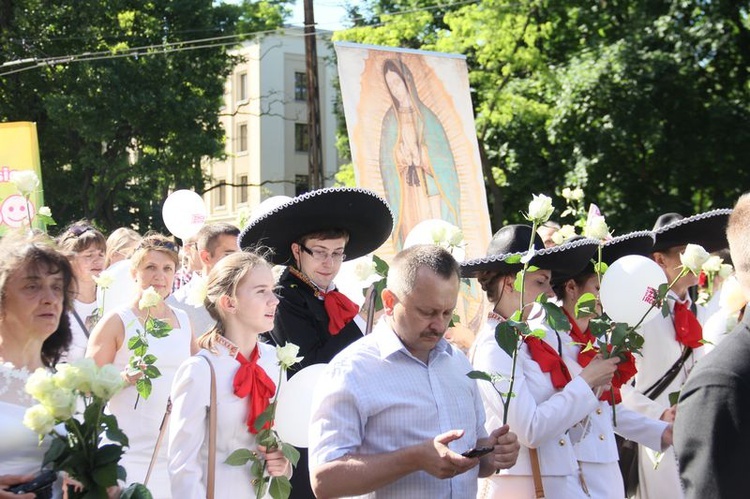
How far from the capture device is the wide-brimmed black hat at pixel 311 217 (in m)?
4.94

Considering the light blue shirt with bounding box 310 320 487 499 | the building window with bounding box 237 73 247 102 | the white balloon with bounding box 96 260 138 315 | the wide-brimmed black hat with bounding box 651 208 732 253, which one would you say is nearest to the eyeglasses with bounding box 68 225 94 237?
the white balloon with bounding box 96 260 138 315

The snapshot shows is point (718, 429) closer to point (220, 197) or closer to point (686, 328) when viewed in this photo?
point (686, 328)

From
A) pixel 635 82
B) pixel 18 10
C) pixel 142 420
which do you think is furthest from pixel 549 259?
pixel 18 10

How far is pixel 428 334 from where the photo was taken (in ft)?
10.7

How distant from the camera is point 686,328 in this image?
5.53m

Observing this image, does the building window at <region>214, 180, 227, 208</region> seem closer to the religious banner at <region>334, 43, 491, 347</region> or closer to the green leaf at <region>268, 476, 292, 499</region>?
the religious banner at <region>334, 43, 491, 347</region>

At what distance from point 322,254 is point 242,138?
49.0 meters

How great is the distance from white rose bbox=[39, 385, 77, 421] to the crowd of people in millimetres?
453

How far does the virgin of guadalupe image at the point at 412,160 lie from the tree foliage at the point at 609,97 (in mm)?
13069

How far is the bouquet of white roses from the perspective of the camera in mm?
2885

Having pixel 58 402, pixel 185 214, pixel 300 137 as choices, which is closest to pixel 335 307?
pixel 58 402

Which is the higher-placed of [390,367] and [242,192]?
[242,192]

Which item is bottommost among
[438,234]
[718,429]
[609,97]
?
[718,429]

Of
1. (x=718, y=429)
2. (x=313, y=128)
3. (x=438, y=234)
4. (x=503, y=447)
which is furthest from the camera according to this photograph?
(x=313, y=128)
